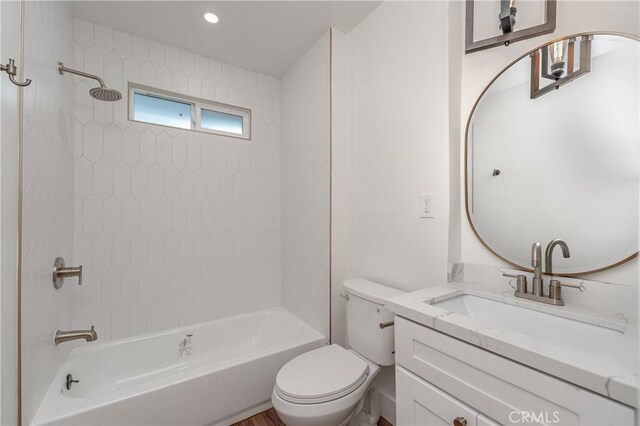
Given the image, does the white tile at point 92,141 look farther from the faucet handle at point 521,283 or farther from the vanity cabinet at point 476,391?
the faucet handle at point 521,283

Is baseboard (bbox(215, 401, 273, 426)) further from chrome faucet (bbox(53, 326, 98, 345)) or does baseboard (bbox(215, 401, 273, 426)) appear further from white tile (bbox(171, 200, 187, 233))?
white tile (bbox(171, 200, 187, 233))

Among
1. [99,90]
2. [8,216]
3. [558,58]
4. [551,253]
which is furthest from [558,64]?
[99,90]

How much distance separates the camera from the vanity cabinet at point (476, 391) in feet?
1.96

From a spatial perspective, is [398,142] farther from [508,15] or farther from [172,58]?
[172,58]

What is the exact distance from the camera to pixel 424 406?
92cm

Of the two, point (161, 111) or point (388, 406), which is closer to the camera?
point (388, 406)

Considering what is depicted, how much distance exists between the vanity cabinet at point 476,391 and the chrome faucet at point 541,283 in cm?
42

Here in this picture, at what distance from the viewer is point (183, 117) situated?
2.18m

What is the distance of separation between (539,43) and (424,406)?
1.43 metres

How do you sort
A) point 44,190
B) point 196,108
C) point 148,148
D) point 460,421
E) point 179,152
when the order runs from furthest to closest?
point 196,108 < point 179,152 < point 148,148 < point 44,190 < point 460,421

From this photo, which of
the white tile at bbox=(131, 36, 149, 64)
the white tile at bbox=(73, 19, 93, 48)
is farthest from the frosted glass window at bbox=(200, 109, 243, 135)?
the white tile at bbox=(73, 19, 93, 48)

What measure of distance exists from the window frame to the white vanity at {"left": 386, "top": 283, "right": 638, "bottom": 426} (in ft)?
6.39

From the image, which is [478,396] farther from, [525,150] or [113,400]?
[113,400]

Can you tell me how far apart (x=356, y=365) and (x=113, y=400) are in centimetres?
118
